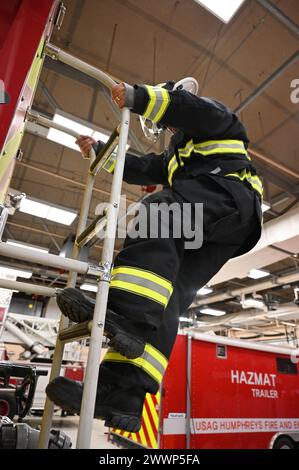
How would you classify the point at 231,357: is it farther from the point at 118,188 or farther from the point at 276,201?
the point at 276,201

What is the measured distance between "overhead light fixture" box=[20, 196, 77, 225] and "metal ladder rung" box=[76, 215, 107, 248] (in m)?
6.33

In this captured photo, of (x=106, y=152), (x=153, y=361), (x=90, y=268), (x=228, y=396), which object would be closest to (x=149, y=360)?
(x=153, y=361)

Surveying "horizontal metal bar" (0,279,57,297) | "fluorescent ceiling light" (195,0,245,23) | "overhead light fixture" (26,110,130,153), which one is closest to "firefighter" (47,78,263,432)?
"horizontal metal bar" (0,279,57,297)

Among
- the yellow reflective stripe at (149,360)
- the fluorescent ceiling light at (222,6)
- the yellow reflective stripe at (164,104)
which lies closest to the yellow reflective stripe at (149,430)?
the yellow reflective stripe at (149,360)

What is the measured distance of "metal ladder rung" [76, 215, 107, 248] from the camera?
145 cm

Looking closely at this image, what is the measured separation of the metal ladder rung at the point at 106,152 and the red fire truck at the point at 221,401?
296 centimetres

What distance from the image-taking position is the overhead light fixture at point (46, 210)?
306 inches

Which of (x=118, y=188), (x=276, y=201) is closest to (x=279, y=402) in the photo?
(x=276, y=201)

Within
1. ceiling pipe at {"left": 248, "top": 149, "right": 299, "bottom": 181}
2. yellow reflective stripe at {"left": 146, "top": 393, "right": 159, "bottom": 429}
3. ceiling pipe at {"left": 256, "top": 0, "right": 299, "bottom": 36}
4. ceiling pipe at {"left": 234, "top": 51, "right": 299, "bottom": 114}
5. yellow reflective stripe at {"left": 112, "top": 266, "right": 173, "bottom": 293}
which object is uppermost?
ceiling pipe at {"left": 256, "top": 0, "right": 299, "bottom": 36}

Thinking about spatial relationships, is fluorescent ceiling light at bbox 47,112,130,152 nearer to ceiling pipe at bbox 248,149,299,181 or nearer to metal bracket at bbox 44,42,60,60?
ceiling pipe at bbox 248,149,299,181

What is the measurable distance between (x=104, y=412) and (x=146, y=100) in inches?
52.4

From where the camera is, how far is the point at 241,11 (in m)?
4.35

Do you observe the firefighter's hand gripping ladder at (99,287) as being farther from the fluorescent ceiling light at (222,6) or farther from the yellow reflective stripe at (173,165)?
the fluorescent ceiling light at (222,6)

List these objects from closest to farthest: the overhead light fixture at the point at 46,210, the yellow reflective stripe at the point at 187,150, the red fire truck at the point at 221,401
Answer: the yellow reflective stripe at the point at 187,150 < the red fire truck at the point at 221,401 < the overhead light fixture at the point at 46,210
